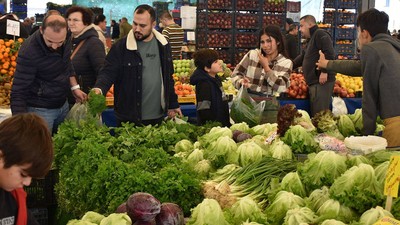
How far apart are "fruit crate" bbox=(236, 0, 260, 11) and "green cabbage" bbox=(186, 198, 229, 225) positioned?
10.4 metres

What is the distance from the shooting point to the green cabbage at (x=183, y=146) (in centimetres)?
384

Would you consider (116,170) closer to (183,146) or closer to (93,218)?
(93,218)

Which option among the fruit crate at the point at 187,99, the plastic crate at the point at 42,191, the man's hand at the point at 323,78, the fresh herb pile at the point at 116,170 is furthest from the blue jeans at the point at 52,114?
the man's hand at the point at 323,78

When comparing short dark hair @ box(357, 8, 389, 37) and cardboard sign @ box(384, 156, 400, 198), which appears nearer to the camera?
cardboard sign @ box(384, 156, 400, 198)

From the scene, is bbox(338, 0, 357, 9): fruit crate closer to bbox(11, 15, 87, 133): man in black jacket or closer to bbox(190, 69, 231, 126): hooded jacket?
bbox(190, 69, 231, 126): hooded jacket

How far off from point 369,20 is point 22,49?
288cm

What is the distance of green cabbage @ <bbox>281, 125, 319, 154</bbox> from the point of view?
359cm

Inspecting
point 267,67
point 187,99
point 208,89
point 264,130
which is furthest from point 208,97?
point 187,99

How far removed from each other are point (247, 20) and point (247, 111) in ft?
A: 24.1

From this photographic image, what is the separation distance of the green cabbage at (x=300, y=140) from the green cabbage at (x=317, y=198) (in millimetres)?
813

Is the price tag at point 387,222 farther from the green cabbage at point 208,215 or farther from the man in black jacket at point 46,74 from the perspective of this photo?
the man in black jacket at point 46,74

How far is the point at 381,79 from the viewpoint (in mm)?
4703

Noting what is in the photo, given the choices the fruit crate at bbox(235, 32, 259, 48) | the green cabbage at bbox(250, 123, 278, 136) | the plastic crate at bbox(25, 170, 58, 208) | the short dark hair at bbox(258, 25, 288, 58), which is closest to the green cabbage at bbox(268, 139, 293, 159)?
the green cabbage at bbox(250, 123, 278, 136)

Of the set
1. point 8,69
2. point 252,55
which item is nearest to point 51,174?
point 252,55
